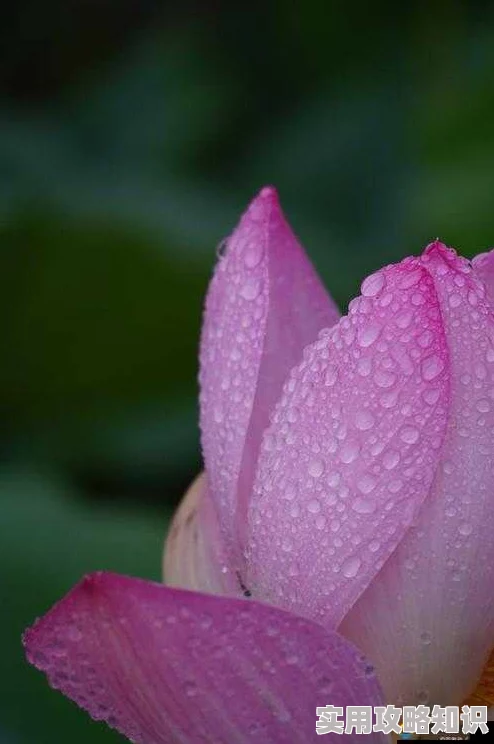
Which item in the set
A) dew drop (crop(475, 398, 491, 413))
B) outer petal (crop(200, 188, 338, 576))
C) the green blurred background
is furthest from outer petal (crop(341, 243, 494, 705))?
the green blurred background

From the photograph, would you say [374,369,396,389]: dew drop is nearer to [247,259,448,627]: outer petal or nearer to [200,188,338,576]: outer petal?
[247,259,448,627]: outer petal

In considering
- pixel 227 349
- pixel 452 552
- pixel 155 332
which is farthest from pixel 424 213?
pixel 452 552

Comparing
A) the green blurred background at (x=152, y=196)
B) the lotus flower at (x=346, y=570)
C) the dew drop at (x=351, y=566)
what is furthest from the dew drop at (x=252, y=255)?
the green blurred background at (x=152, y=196)

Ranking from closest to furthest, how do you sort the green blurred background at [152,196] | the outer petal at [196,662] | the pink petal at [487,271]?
the outer petal at [196,662]
the pink petal at [487,271]
the green blurred background at [152,196]

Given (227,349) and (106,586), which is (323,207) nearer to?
(227,349)

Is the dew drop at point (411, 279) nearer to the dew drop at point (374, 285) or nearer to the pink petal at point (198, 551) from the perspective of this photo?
the dew drop at point (374, 285)

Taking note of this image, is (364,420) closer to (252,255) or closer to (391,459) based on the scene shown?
(391,459)
